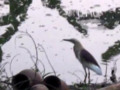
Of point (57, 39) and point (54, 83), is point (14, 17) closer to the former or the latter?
point (57, 39)

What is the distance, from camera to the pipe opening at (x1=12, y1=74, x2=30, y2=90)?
3.83 ft

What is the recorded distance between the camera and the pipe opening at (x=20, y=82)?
1167 mm

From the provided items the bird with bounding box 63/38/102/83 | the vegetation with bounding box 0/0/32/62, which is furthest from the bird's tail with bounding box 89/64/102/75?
the vegetation with bounding box 0/0/32/62

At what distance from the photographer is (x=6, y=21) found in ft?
8.61

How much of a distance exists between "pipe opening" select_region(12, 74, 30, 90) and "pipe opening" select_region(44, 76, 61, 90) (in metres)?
0.06

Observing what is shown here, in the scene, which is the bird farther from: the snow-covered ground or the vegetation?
the vegetation

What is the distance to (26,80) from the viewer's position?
1.17 meters

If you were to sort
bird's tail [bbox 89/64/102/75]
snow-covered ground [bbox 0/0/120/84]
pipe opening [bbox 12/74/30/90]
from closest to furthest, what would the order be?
pipe opening [bbox 12/74/30/90] < bird's tail [bbox 89/64/102/75] < snow-covered ground [bbox 0/0/120/84]

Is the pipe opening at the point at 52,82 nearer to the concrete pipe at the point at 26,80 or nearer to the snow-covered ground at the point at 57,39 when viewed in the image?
the concrete pipe at the point at 26,80

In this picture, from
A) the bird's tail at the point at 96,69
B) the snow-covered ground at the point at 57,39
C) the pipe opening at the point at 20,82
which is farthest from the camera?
the snow-covered ground at the point at 57,39

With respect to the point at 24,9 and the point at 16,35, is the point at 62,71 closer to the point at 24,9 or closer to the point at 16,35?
the point at 16,35

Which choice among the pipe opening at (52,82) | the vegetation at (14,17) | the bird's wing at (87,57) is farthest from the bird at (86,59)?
the pipe opening at (52,82)

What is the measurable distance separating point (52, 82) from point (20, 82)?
4.1 inches

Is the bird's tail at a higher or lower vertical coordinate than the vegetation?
lower
